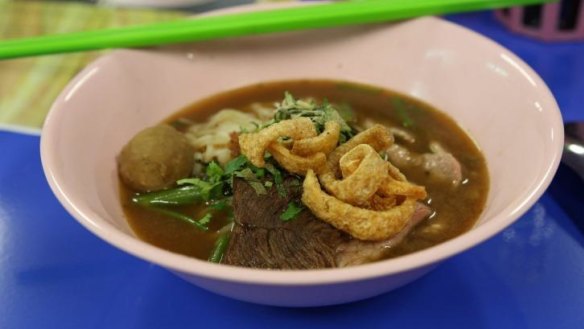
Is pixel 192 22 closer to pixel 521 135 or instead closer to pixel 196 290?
pixel 196 290

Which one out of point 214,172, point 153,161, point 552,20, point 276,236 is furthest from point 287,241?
point 552,20

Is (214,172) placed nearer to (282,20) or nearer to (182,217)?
(182,217)

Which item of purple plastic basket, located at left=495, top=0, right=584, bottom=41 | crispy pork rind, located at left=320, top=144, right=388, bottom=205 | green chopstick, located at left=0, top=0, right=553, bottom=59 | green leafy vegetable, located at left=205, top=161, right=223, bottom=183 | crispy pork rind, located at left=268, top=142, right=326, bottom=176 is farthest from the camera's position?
purple plastic basket, located at left=495, top=0, right=584, bottom=41

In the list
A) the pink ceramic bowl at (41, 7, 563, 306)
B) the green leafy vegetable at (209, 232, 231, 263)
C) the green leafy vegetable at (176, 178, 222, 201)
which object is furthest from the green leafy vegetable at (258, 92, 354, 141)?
the pink ceramic bowl at (41, 7, 563, 306)

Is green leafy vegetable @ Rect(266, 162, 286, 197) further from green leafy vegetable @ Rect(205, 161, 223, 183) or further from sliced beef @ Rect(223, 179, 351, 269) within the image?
green leafy vegetable @ Rect(205, 161, 223, 183)

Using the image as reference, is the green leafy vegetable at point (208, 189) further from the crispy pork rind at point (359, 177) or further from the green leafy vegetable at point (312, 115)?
the crispy pork rind at point (359, 177)
